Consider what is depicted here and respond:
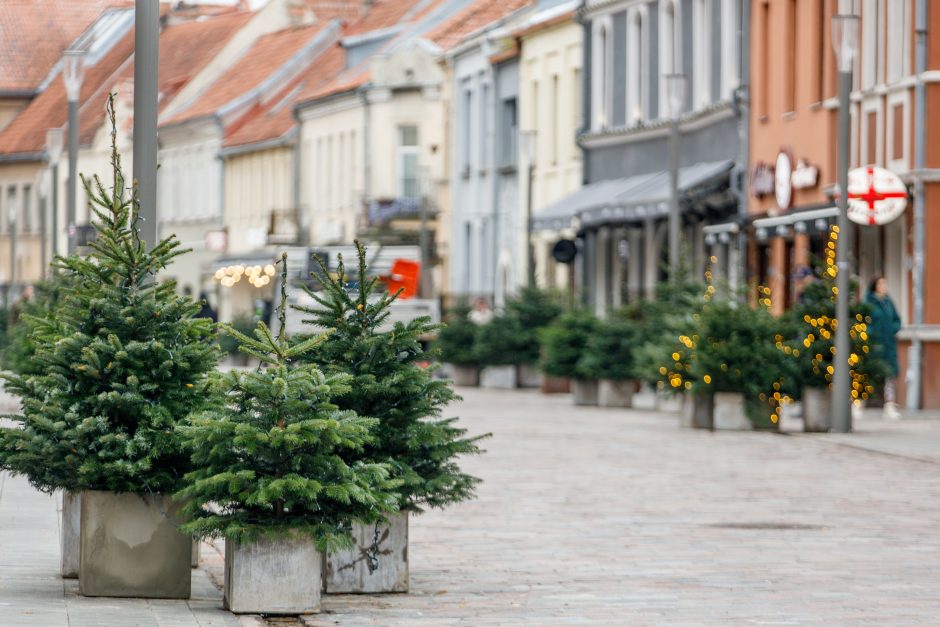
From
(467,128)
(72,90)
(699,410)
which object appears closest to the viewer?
(699,410)

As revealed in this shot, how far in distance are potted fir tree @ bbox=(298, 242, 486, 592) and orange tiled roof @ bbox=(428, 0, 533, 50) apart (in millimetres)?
54633

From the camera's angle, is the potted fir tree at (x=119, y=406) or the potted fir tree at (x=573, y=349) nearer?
the potted fir tree at (x=119, y=406)

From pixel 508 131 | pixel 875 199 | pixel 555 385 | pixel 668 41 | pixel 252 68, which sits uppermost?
pixel 252 68

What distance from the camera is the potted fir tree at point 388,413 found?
1265 centimetres

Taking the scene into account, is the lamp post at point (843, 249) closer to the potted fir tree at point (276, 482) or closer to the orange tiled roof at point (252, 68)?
the potted fir tree at point (276, 482)

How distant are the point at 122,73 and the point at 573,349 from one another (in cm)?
5779

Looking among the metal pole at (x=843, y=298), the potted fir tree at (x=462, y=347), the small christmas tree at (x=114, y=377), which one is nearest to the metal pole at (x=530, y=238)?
the potted fir tree at (x=462, y=347)

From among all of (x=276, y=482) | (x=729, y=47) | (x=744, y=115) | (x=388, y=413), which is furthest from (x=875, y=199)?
(x=276, y=482)

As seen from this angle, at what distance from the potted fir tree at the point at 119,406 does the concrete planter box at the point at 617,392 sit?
2396 cm

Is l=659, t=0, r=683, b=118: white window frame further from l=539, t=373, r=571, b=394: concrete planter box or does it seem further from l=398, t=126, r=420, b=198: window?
l=398, t=126, r=420, b=198: window

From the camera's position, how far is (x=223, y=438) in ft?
38.1

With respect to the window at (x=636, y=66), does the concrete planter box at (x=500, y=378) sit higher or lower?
lower

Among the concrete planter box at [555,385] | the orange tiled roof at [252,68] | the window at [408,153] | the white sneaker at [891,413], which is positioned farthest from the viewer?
the orange tiled roof at [252,68]

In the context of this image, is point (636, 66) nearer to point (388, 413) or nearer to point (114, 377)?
point (388, 413)
